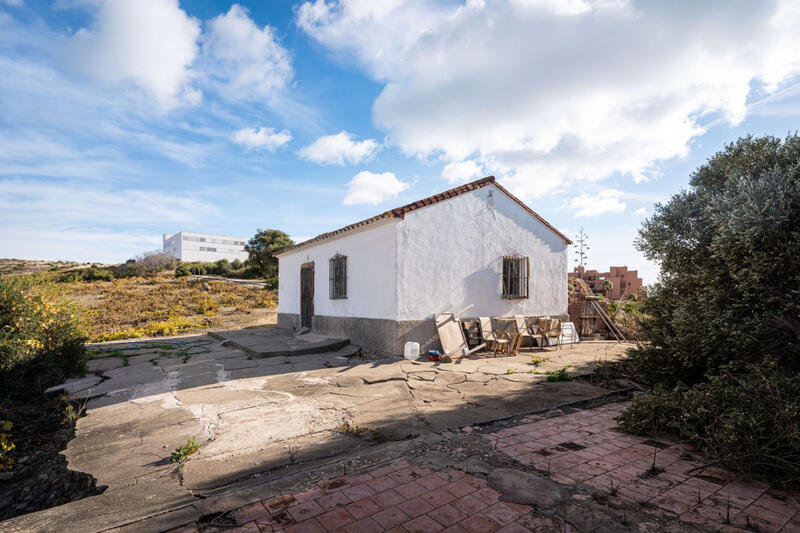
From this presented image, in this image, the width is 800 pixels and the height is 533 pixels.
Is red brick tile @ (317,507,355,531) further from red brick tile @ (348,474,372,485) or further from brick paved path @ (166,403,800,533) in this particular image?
red brick tile @ (348,474,372,485)

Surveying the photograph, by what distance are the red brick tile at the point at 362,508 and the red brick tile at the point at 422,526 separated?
27cm

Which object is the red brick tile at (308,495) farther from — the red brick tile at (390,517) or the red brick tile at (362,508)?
the red brick tile at (390,517)

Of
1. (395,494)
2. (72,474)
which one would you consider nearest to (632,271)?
(395,494)

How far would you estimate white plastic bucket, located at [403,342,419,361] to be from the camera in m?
8.50

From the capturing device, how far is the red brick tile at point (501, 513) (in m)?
2.46

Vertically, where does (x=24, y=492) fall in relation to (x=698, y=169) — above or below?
below

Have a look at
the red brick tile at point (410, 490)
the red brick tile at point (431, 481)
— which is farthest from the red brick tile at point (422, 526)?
the red brick tile at point (431, 481)

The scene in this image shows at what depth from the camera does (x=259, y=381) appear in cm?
668

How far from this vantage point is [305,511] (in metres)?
2.56

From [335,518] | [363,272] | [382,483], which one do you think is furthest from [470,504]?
[363,272]

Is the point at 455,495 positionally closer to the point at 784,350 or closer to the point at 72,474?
the point at 72,474

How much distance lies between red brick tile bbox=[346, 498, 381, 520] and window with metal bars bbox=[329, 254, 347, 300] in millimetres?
8162

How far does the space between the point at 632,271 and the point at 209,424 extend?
60.1 ft

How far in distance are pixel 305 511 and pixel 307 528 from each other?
0.67 ft
